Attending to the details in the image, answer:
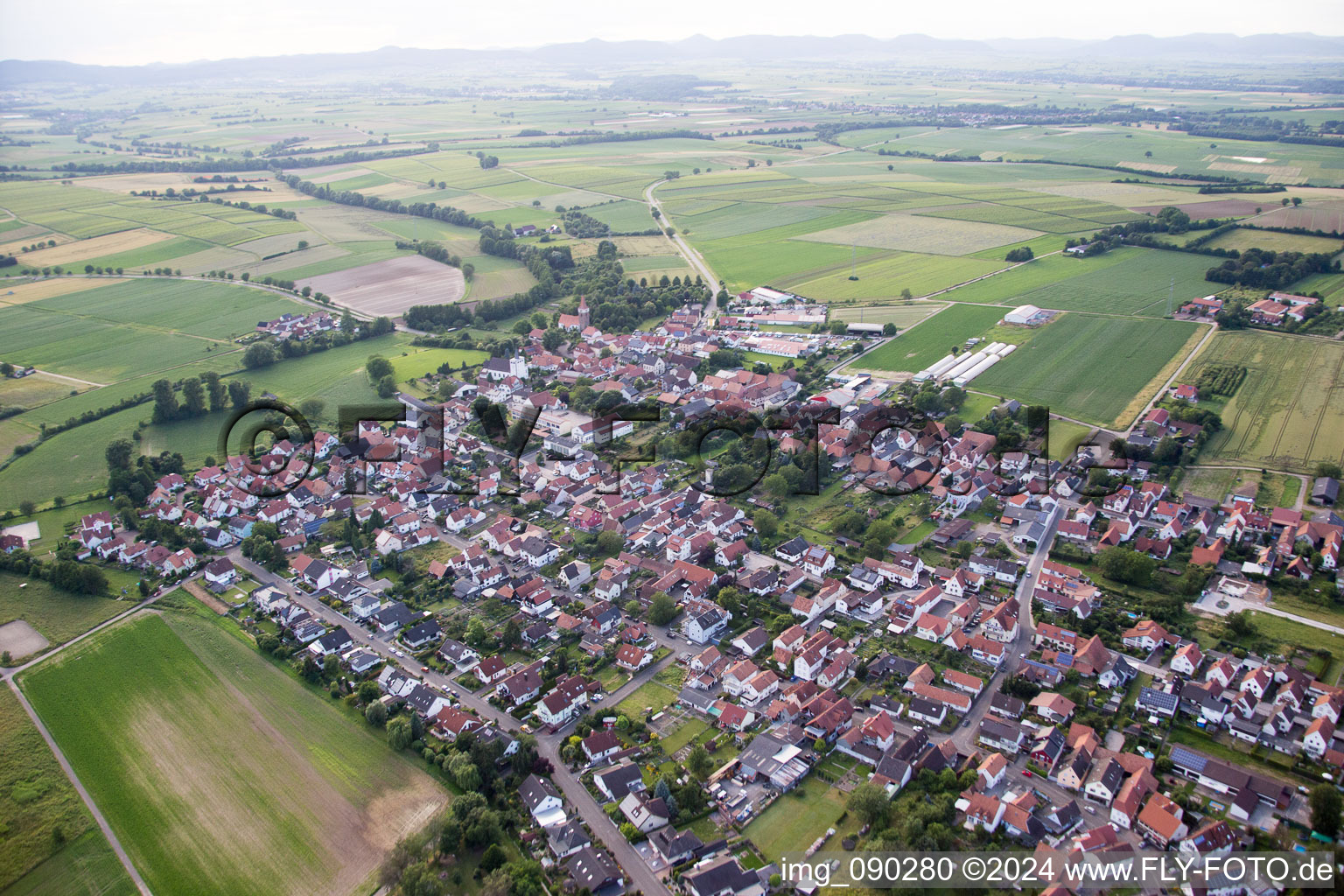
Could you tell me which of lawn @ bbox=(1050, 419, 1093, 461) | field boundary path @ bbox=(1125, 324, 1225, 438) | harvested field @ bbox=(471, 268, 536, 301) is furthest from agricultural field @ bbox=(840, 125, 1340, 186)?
harvested field @ bbox=(471, 268, 536, 301)

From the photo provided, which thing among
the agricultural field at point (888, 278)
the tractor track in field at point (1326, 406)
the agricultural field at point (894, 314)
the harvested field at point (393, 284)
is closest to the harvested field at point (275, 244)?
the harvested field at point (393, 284)

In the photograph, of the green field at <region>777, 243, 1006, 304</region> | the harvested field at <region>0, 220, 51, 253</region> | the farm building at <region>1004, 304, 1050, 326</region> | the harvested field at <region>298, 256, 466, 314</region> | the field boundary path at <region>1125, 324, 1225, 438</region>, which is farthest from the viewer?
the harvested field at <region>0, 220, 51, 253</region>

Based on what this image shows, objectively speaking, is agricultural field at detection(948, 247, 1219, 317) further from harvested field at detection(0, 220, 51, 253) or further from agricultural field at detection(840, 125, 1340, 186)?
harvested field at detection(0, 220, 51, 253)

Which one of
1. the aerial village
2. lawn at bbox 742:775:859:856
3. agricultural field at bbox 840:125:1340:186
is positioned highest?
agricultural field at bbox 840:125:1340:186

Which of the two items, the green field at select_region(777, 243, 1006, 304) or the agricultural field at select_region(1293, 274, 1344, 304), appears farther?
the green field at select_region(777, 243, 1006, 304)

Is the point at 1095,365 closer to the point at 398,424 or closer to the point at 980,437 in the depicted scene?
the point at 980,437

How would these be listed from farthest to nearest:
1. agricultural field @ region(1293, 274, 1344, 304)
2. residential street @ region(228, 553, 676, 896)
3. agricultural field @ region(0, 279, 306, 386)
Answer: agricultural field @ region(1293, 274, 1344, 304) < agricultural field @ region(0, 279, 306, 386) < residential street @ region(228, 553, 676, 896)

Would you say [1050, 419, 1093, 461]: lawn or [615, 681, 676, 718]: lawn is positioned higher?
[1050, 419, 1093, 461]: lawn
